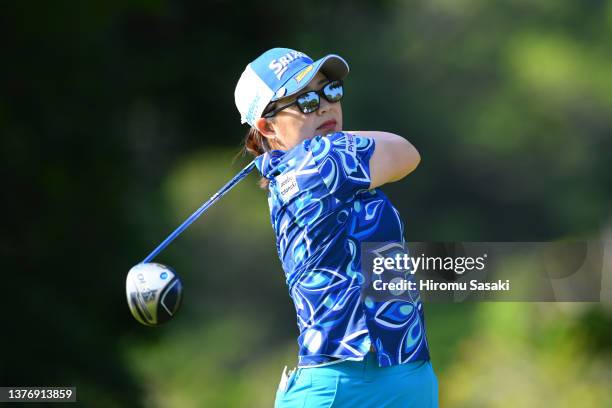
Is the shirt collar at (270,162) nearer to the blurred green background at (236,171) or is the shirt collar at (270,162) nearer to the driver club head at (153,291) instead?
the driver club head at (153,291)

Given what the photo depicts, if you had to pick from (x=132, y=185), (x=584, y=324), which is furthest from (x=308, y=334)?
(x=132, y=185)

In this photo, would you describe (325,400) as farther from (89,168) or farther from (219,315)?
(219,315)

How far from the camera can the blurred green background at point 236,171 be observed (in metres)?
6.62

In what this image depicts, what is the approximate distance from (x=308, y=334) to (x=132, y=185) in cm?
554

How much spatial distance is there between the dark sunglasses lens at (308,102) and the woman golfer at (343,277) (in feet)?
0.08

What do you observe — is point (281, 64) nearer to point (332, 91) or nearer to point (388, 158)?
point (332, 91)

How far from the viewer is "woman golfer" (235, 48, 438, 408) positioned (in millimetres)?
2430

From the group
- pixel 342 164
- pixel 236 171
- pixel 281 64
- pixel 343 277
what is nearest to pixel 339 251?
pixel 343 277

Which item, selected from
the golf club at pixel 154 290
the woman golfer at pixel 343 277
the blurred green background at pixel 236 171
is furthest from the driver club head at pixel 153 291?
the blurred green background at pixel 236 171

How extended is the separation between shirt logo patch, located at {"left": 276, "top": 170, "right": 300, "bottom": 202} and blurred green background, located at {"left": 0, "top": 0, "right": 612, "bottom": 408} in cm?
213

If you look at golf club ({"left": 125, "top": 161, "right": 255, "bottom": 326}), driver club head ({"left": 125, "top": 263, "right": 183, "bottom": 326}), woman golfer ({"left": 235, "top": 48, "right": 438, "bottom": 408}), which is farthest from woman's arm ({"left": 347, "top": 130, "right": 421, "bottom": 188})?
driver club head ({"left": 125, "top": 263, "right": 183, "bottom": 326})

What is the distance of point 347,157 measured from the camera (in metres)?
2.46

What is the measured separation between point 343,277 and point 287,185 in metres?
0.21

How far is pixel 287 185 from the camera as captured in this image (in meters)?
2.50
